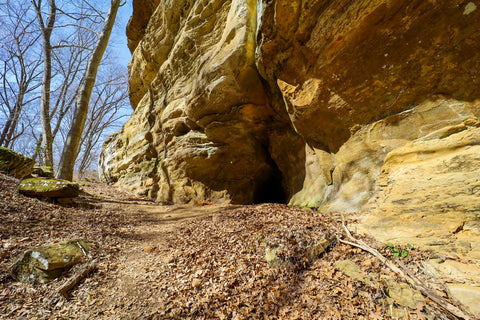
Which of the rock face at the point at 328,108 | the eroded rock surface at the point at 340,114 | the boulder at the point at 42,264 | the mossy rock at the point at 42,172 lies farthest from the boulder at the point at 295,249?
the mossy rock at the point at 42,172

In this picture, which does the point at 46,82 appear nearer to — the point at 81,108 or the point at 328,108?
the point at 81,108

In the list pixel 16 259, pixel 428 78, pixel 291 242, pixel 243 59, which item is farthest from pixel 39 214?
pixel 428 78

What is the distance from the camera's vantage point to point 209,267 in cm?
298

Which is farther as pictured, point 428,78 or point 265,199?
point 265,199

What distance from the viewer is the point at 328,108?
517 centimetres

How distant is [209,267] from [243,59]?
6770 mm

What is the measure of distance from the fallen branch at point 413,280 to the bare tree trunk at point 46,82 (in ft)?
39.7

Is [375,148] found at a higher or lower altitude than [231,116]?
lower

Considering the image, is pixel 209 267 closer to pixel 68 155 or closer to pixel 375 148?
pixel 375 148

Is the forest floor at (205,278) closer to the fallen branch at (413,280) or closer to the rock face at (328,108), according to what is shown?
the fallen branch at (413,280)

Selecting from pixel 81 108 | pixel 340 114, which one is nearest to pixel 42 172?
pixel 81 108

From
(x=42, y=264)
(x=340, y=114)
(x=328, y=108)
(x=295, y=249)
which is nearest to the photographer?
(x=42, y=264)

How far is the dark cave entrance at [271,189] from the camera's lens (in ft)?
32.2

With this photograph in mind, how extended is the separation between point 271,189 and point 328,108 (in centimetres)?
615
